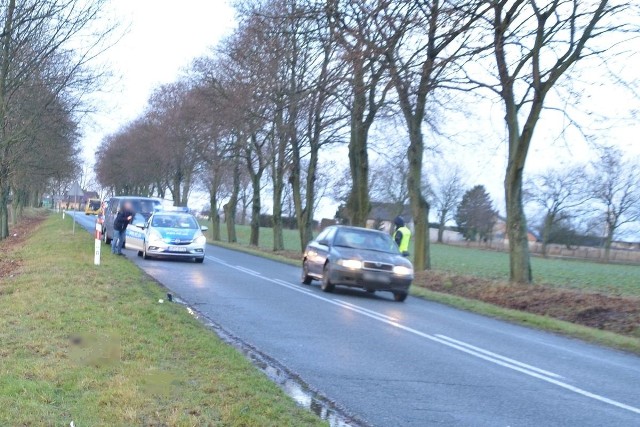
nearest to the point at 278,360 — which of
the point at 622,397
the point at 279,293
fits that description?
the point at 622,397

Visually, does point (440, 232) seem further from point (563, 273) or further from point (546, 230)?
point (563, 273)

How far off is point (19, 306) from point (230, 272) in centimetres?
1086

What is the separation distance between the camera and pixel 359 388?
7.91 metres

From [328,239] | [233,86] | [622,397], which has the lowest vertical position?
[622,397]

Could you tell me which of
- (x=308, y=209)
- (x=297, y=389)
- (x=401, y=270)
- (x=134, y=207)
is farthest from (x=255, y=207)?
(x=297, y=389)

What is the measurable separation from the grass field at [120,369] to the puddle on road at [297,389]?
196 millimetres

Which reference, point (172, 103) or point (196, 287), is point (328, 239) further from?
point (172, 103)

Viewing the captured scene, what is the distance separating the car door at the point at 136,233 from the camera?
82.9ft

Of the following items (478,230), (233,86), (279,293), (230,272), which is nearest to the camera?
(279,293)

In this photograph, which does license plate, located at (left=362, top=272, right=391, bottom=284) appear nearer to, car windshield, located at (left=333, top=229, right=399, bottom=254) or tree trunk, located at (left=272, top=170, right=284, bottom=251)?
car windshield, located at (left=333, top=229, right=399, bottom=254)

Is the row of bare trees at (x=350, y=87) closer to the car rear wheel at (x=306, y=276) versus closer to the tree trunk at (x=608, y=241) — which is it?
the car rear wheel at (x=306, y=276)

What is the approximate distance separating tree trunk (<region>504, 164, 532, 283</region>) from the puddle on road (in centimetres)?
1236

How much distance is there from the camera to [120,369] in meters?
7.50

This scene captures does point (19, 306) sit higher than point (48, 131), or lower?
lower
